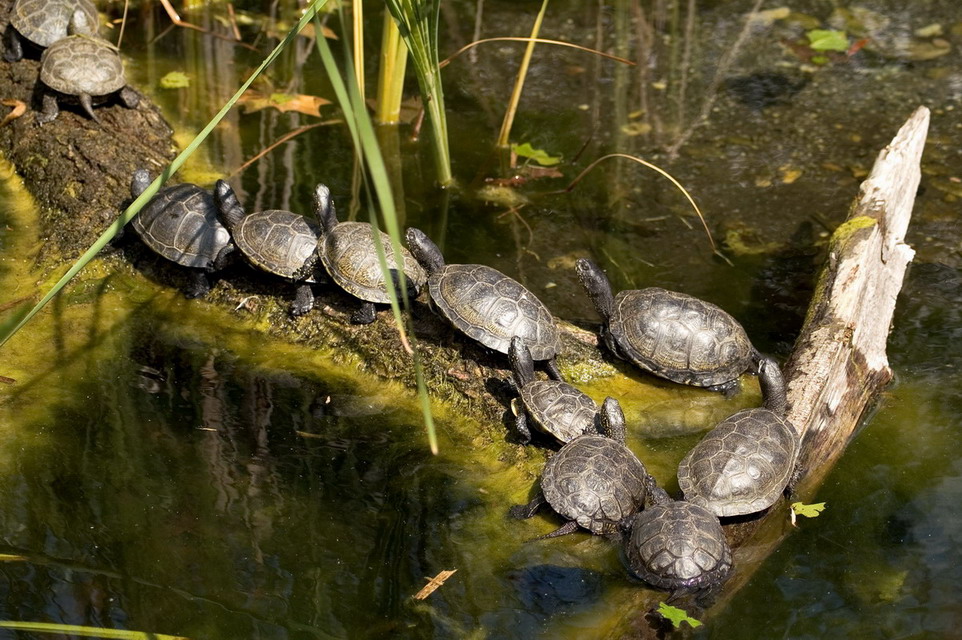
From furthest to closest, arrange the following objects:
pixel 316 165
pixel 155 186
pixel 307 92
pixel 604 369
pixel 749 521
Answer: pixel 307 92
pixel 316 165
pixel 604 369
pixel 749 521
pixel 155 186

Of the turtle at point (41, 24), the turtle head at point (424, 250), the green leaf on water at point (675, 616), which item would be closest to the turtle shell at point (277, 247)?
the turtle head at point (424, 250)

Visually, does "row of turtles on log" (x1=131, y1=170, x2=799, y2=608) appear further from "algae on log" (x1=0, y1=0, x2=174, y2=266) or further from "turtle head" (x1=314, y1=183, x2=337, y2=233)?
"algae on log" (x1=0, y1=0, x2=174, y2=266)

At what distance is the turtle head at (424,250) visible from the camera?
5.50 meters

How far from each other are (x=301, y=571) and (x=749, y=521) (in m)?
2.11

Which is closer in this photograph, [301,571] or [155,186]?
[155,186]

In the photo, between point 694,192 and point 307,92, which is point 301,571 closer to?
point 694,192

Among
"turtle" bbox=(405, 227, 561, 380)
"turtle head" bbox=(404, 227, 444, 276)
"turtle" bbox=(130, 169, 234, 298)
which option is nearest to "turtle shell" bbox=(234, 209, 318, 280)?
"turtle" bbox=(130, 169, 234, 298)

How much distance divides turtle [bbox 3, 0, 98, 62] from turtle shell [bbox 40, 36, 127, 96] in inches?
17.2

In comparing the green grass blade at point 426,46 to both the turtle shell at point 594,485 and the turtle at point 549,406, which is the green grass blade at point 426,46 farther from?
the turtle shell at point 594,485

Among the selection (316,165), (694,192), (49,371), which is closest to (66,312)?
(49,371)

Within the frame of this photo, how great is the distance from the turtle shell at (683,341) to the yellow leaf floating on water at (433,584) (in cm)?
184

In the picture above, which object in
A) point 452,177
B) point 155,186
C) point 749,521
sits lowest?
point 749,521

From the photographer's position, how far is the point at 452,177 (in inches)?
292

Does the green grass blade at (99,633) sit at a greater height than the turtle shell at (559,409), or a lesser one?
lesser
